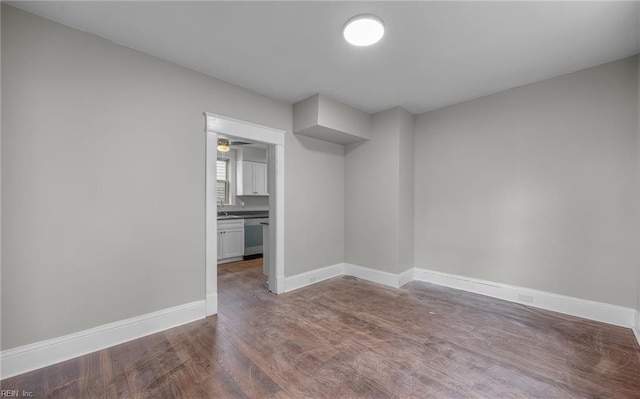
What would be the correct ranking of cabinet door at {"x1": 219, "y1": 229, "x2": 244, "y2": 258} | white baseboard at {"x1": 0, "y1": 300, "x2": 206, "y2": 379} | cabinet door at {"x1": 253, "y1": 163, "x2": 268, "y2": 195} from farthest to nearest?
cabinet door at {"x1": 253, "y1": 163, "x2": 268, "y2": 195} < cabinet door at {"x1": 219, "y1": 229, "x2": 244, "y2": 258} < white baseboard at {"x1": 0, "y1": 300, "x2": 206, "y2": 379}

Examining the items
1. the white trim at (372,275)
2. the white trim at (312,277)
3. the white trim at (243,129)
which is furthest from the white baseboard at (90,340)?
the white trim at (372,275)

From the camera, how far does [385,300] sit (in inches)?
127

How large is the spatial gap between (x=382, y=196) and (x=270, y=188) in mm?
1700

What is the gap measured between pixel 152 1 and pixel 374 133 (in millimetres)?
3062

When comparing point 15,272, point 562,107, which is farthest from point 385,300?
point 15,272

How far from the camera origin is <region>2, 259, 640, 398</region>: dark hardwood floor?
1.70 m

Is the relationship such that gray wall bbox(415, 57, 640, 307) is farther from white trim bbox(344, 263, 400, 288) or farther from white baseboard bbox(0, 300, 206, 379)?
white baseboard bbox(0, 300, 206, 379)

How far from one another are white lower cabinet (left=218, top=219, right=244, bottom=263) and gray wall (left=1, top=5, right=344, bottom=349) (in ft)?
8.14

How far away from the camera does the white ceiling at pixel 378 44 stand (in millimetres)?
1874

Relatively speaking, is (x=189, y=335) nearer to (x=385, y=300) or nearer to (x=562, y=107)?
(x=385, y=300)

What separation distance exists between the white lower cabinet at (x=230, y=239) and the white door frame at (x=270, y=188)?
6.80ft

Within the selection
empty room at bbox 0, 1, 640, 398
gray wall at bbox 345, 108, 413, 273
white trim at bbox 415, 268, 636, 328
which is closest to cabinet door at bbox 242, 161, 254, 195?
empty room at bbox 0, 1, 640, 398

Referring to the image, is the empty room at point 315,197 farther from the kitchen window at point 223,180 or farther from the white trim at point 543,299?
the kitchen window at point 223,180

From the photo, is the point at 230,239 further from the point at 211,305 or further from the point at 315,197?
the point at 211,305
